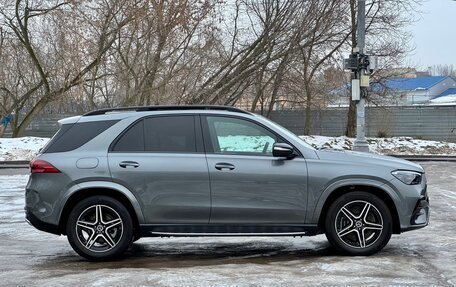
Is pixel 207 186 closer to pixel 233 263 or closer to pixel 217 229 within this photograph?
pixel 217 229

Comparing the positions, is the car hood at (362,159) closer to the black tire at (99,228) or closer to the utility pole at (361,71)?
the black tire at (99,228)

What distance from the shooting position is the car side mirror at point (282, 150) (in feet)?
21.3

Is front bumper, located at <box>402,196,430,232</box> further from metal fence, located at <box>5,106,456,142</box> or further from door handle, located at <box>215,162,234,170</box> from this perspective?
metal fence, located at <box>5,106,456,142</box>

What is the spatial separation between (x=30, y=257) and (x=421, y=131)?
32.0 m

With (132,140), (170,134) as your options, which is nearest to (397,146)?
(170,134)

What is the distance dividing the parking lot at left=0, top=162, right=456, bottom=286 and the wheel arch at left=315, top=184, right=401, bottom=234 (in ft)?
1.35

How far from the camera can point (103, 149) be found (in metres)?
6.69

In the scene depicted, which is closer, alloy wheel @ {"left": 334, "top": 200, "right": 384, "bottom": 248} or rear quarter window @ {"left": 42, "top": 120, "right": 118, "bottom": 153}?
alloy wheel @ {"left": 334, "top": 200, "right": 384, "bottom": 248}

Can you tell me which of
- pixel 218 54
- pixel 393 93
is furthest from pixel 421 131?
pixel 218 54

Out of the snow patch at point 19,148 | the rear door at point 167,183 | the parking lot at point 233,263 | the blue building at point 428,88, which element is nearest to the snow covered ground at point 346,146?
the snow patch at point 19,148

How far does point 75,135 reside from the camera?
683cm

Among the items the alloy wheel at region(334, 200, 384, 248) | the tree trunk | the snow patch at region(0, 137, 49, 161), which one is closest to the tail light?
the alloy wheel at region(334, 200, 384, 248)

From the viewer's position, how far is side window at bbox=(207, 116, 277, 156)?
6.69 m

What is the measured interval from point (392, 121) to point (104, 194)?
30.9 metres
